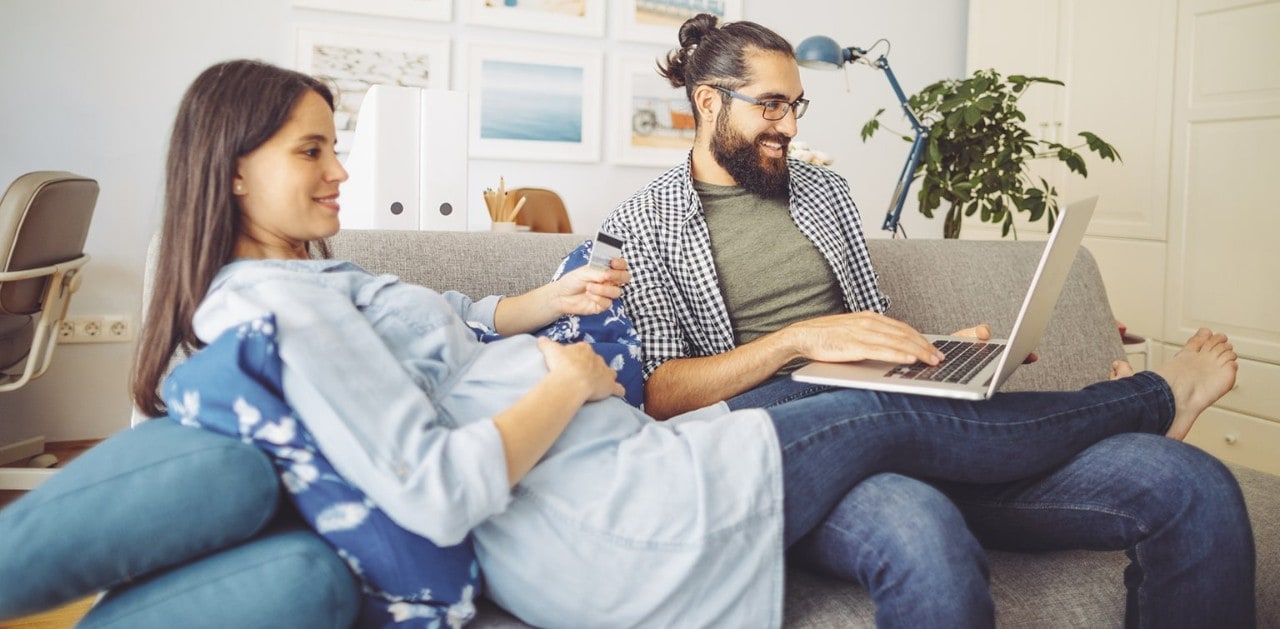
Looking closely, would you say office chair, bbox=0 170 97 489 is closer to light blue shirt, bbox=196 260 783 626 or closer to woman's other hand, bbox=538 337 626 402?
light blue shirt, bbox=196 260 783 626

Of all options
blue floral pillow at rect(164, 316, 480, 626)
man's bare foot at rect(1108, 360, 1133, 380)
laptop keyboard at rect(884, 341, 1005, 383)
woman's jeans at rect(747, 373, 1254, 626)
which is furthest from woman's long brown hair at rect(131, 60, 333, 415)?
man's bare foot at rect(1108, 360, 1133, 380)

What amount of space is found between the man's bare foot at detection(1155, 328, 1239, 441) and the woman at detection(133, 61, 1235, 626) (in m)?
0.19

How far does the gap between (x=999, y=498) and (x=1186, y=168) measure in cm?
240

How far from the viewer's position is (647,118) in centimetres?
402

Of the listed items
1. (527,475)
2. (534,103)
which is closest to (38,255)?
(534,103)

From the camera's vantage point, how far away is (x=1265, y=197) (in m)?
2.90

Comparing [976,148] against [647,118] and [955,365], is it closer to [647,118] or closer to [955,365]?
[955,365]

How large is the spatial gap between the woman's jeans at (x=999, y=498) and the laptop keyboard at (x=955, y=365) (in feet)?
0.14

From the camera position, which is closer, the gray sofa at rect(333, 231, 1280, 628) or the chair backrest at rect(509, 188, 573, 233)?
the gray sofa at rect(333, 231, 1280, 628)

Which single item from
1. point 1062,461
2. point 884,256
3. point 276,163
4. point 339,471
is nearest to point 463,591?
point 339,471

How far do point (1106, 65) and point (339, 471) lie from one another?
337 centimetres

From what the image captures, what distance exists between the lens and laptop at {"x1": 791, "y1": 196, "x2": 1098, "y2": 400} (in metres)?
1.18

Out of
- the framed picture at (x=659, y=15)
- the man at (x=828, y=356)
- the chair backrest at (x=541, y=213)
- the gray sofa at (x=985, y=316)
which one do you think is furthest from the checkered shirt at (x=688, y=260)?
the framed picture at (x=659, y=15)

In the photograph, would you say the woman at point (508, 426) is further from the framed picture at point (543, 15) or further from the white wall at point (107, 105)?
the framed picture at point (543, 15)
